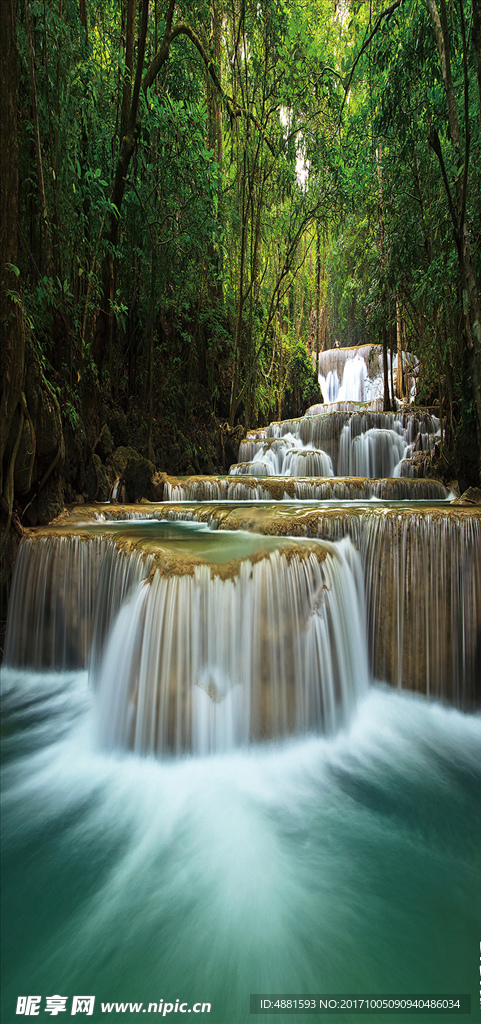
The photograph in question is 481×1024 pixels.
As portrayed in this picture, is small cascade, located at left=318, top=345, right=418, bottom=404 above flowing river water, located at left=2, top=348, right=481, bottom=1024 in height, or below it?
above

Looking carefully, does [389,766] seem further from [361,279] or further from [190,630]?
[361,279]

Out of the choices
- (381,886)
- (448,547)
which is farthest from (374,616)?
(381,886)

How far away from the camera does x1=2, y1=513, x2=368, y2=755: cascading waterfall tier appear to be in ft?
10.4

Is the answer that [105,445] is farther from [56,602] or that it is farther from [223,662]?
[223,662]

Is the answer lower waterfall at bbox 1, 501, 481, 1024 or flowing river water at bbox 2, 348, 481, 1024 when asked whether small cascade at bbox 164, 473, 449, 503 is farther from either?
lower waterfall at bbox 1, 501, 481, 1024

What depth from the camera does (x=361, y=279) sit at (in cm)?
1138

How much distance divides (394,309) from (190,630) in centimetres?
842

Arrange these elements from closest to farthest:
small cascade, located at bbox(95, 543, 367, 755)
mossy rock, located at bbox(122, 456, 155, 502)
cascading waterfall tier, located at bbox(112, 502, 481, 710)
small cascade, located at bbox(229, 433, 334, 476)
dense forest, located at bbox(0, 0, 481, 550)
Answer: small cascade, located at bbox(95, 543, 367, 755), cascading waterfall tier, located at bbox(112, 502, 481, 710), dense forest, located at bbox(0, 0, 481, 550), mossy rock, located at bbox(122, 456, 155, 502), small cascade, located at bbox(229, 433, 334, 476)

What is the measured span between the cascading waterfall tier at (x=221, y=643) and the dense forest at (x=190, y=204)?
173cm

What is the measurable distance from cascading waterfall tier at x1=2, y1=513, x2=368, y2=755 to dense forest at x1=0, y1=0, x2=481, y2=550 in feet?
5.67

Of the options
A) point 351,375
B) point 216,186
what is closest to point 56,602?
point 216,186

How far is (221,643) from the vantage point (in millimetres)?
3336

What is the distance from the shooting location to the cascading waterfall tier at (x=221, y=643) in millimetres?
3178

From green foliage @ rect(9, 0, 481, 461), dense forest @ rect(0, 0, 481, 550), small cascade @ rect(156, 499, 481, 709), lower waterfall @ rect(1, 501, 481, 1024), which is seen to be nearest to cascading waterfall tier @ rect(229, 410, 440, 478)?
dense forest @ rect(0, 0, 481, 550)
